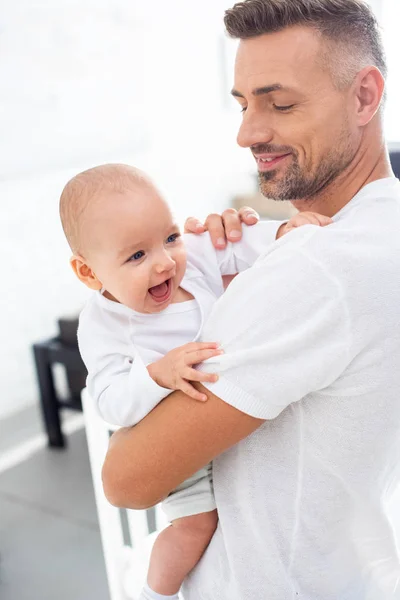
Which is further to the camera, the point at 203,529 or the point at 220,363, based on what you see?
the point at 203,529

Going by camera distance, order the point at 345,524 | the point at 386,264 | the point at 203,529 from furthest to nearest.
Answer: the point at 203,529 < the point at 345,524 < the point at 386,264

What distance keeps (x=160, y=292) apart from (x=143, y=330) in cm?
7

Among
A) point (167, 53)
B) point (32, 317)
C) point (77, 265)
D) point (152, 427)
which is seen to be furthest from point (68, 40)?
point (152, 427)

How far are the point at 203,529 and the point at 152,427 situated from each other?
0.77 feet

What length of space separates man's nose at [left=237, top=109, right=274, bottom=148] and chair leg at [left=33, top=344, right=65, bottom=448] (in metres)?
2.19

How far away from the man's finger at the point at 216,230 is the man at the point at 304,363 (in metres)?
0.13

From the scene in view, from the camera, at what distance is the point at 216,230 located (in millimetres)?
1216

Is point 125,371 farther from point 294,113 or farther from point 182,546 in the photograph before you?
point 294,113

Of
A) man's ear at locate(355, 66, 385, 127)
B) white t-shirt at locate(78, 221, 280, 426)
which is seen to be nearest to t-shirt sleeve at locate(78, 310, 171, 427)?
white t-shirt at locate(78, 221, 280, 426)

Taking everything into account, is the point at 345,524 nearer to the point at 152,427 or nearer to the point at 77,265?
the point at 152,427

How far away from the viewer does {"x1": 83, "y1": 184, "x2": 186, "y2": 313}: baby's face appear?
3.47 ft

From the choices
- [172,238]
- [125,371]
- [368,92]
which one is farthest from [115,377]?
[368,92]

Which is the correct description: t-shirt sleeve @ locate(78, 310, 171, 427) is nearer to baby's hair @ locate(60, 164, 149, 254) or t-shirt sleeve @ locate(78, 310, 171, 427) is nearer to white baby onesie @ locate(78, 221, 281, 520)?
white baby onesie @ locate(78, 221, 281, 520)

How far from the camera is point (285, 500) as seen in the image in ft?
2.97
